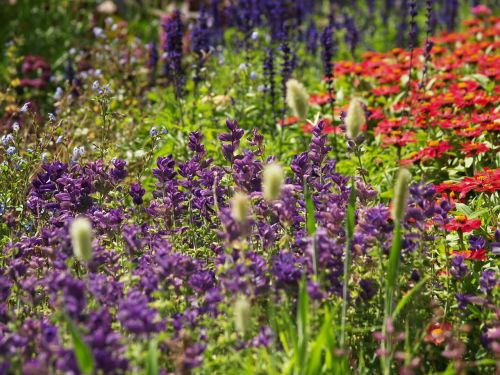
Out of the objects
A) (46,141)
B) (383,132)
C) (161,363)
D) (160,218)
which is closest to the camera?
(161,363)

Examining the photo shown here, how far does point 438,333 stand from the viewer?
98.3 inches

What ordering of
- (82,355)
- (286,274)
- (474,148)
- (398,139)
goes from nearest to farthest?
(82,355) → (286,274) → (474,148) → (398,139)

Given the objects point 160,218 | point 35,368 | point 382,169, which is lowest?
point 382,169

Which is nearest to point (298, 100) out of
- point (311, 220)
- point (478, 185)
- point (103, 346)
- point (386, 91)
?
point (311, 220)

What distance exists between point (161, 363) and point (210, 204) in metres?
0.94

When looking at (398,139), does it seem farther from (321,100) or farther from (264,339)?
(264,339)

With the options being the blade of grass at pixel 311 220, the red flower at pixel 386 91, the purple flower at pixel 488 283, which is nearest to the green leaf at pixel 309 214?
the blade of grass at pixel 311 220

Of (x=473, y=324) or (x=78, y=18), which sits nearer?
(x=473, y=324)

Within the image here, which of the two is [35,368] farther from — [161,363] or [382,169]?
[382,169]

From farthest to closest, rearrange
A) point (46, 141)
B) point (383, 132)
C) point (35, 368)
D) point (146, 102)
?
point (146, 102) → point (383, 132) → point (46, 141) → point (35, 368)

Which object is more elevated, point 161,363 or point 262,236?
point 262,236

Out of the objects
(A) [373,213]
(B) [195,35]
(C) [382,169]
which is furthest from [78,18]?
(A) [373,213]

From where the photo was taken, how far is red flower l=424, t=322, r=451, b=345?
244cm

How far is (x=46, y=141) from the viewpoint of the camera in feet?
11.9
